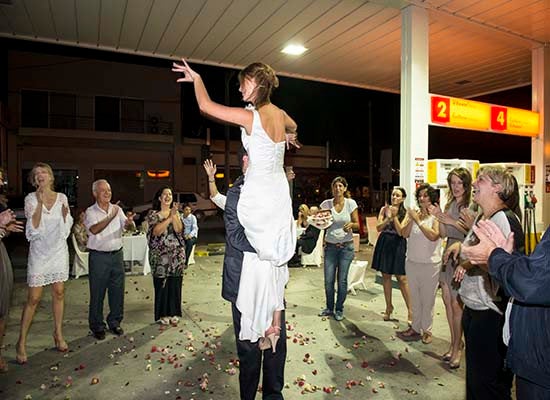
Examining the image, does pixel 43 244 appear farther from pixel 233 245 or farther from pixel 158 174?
pixel 158 174

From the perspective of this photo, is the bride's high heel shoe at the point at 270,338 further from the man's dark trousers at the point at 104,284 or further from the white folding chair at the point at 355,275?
the white folding chair at the point at 355,275

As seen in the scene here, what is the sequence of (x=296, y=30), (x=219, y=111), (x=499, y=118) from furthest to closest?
(x=499, y=118) → (x=296, y=30) → (x=219, y=111)

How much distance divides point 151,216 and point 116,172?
21.1m

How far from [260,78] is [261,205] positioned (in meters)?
0.73

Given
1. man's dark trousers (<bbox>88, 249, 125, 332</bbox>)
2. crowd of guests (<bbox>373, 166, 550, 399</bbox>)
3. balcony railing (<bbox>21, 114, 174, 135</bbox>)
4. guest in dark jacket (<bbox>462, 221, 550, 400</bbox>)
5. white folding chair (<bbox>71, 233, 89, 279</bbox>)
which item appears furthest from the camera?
balcony railing (<bbox>21, 114, 174, 135</bbox>)

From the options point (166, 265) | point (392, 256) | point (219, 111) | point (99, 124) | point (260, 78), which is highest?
point (99, 124)

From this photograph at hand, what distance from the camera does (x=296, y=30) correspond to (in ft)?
22.8

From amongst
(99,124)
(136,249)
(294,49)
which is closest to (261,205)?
(294,49)

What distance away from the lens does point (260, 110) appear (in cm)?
222

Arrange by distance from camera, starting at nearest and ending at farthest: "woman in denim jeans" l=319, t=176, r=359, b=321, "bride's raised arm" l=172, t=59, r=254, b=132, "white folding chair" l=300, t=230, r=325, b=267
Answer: "bride's raised arm" l=172, t=59, r=254, b=132 → "woman in denim jeans" l=319, t=176, r=359, b=321 → "white folding chair" l=300, t=230, r=325, b=267

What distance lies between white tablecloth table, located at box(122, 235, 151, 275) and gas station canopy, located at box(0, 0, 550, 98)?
152 inches

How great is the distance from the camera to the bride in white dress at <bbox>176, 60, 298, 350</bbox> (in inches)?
84.4

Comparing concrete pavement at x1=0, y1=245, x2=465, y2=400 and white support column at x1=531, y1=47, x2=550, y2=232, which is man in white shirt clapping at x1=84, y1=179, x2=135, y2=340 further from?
white support column at x1=531, y1=47, x2=550, y2=232

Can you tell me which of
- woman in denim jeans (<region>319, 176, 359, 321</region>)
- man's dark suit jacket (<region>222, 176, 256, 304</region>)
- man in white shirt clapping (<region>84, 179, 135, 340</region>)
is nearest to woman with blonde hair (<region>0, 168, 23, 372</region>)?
man in white shirt clapping (<region>84, 179, 135, 340</region>)
